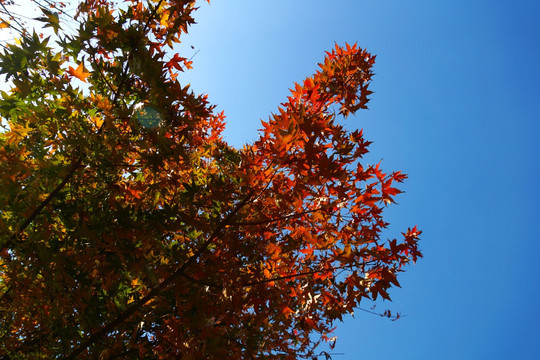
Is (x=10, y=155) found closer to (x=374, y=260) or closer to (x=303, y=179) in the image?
(x=303, y=179)

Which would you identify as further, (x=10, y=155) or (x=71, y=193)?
(x=71, y=193)

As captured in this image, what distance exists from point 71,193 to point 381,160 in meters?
2.84

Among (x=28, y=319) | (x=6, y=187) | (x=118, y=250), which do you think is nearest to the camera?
(x=6, y=187)

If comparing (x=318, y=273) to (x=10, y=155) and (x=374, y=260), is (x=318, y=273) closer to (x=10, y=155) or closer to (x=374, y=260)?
(x=374, y=260)

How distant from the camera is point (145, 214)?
282cm

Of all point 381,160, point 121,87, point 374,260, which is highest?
point 121,87

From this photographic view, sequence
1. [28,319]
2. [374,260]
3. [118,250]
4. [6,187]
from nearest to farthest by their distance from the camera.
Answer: [6,187], [118,250], [374,260], [28,319]

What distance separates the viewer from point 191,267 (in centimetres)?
269

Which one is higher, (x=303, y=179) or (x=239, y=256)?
(x=303, y=179)

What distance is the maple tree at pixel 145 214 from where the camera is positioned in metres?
2.53

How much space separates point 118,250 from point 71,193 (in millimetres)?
697

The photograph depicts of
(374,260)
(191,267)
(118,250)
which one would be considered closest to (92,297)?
(118,250)

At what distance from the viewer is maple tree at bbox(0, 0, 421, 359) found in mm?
2531

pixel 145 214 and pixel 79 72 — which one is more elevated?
pixel 79 72
